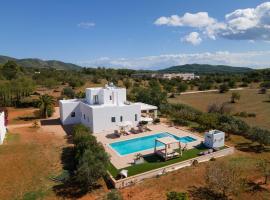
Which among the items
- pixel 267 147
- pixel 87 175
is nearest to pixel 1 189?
pixel 87 175

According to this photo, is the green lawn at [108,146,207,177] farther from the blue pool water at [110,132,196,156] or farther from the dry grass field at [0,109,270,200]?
the blue pool water at [110,132,196,156]

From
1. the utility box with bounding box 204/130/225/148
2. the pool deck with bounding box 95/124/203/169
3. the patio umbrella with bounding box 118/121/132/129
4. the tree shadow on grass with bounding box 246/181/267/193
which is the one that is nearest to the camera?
the tree shadow on grass with bounding box 246/181/267/193

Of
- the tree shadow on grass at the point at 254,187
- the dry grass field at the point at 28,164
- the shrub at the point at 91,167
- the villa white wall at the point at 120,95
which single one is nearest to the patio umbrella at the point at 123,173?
the shrub at the point at 91,167

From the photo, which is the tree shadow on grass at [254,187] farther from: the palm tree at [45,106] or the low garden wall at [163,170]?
the palm tree at [45,106]

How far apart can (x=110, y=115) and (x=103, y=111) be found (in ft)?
2.95

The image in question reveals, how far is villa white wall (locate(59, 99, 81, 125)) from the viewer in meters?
27.0

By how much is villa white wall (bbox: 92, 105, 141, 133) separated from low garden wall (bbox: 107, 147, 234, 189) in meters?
9.76

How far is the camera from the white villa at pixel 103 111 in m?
24.1

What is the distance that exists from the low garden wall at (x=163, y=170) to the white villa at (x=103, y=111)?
8.22m

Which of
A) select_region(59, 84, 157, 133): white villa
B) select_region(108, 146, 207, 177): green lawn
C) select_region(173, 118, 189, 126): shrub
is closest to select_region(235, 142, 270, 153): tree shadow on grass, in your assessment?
select_region(108, 146, 207, 177): green lawn

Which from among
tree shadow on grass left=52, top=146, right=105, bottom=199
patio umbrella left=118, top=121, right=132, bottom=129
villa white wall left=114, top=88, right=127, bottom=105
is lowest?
tree shadow on grass left=52, top=146, right=105, bottom=199

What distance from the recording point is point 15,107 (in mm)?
38125

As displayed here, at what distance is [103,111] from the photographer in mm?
24219

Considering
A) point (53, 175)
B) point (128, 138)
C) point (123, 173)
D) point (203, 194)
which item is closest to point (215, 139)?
point (203, 194)
